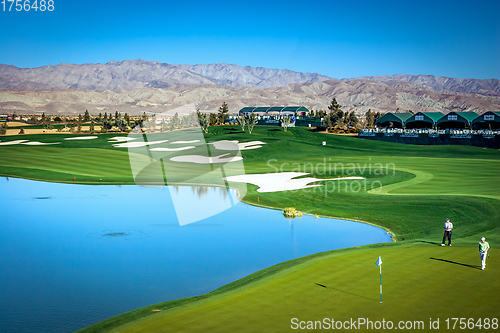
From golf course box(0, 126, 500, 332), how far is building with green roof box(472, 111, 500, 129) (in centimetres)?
2802

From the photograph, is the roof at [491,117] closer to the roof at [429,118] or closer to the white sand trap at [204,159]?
the roof at [429,118]

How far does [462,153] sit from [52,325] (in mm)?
57862

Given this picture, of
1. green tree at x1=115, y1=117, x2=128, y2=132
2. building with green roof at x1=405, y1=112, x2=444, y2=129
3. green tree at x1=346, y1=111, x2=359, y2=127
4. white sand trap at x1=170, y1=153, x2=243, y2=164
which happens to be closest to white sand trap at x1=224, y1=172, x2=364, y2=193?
white sand trap at x1=170, y1=153, x2=243, y2=164

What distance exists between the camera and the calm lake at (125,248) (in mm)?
14688

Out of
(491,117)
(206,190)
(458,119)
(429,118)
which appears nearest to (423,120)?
(429,118)

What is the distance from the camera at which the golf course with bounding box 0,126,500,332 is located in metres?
11.8

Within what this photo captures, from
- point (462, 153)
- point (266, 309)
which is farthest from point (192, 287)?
point (462, 153)

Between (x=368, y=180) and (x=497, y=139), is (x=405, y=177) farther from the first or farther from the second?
(x=497, y=139)

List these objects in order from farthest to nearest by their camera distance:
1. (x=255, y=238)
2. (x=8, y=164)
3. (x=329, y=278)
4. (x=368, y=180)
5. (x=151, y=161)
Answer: (x=151, y=161) < (x=8, y=164) < (x=368, y=180) < (x=255, y=238) < (x=329, y=278)

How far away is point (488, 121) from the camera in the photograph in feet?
261

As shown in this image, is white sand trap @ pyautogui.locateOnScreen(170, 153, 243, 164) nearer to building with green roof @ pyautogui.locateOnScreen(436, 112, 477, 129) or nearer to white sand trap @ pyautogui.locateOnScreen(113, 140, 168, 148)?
white sand trap @ pyautogui.locateOnScreen(113, 140, 168, 148)

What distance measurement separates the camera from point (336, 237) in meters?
22.9

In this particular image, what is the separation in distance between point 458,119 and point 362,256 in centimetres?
7530

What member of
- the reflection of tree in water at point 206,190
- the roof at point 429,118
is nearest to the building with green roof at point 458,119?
the roof at point 429,118
